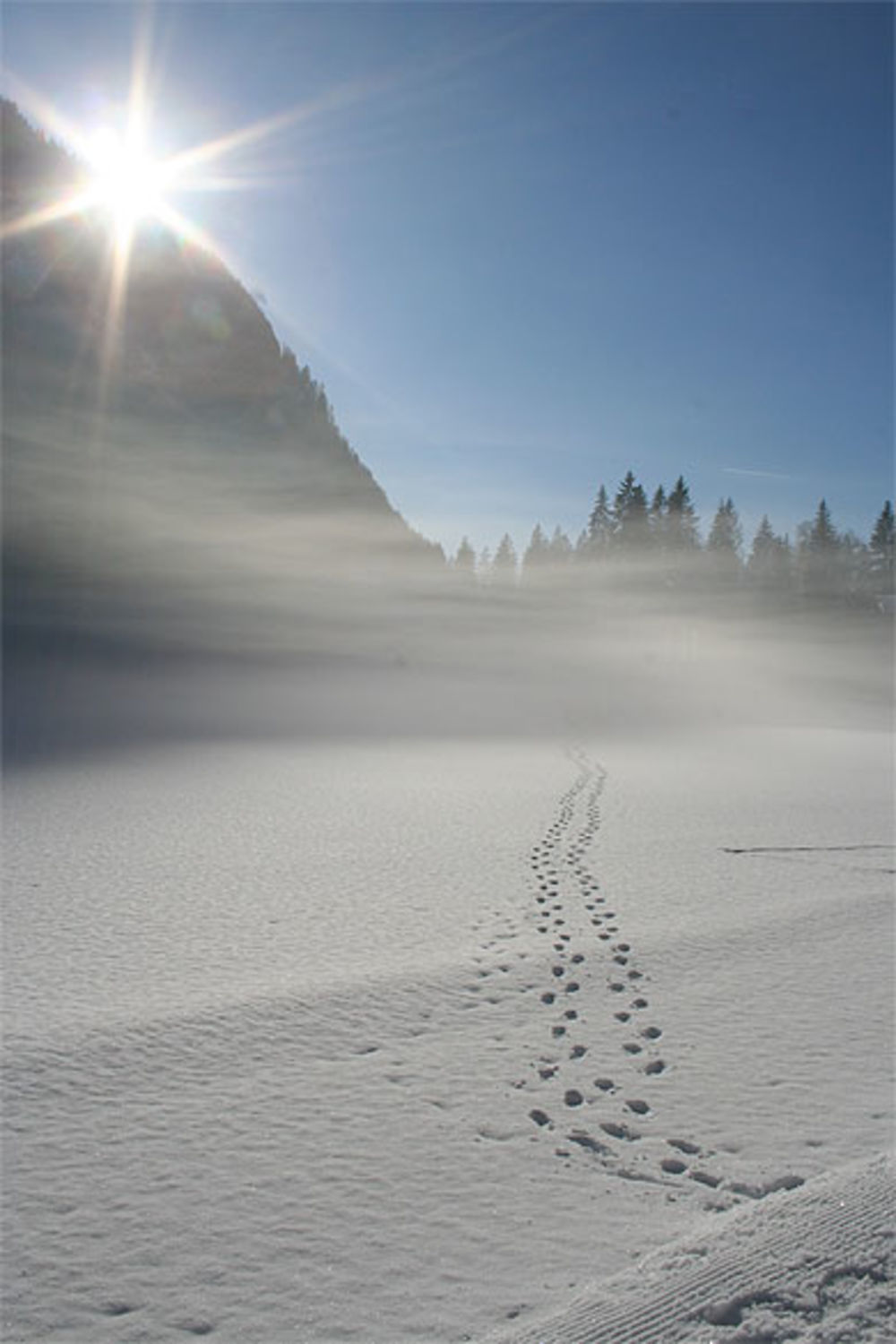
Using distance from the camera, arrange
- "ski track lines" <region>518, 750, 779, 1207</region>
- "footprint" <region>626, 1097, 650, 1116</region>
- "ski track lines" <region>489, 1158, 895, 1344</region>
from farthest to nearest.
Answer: "footprint" <region>626, 1097, 650, 1116</region>
"ski track lines" <region>518, 750, 779, 1207</region>
"ski track lines" <region>489, 1158, 895, 1344</region>

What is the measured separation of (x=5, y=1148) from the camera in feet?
11.1

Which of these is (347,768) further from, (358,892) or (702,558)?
(702,558)

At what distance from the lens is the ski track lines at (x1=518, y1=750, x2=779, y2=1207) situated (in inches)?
131

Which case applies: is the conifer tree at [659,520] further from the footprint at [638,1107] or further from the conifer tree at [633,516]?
the footprint at [638,1107]

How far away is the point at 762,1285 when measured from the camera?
2652 mm

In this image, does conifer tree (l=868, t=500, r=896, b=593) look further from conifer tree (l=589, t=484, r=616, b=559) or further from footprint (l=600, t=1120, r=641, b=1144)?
footprint (l=600, t=1120, r=641, b=1144)

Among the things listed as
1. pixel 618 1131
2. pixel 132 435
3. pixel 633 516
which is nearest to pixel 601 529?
pixel 633 516

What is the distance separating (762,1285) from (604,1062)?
1603 millimetres

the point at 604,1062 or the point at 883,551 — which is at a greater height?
the point at 883,551

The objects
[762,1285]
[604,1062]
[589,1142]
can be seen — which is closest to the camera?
[762,1285]

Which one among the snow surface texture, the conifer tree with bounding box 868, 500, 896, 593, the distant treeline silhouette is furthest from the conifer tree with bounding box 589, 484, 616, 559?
the snow surface texture

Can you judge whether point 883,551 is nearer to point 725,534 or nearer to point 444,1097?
point 725,534

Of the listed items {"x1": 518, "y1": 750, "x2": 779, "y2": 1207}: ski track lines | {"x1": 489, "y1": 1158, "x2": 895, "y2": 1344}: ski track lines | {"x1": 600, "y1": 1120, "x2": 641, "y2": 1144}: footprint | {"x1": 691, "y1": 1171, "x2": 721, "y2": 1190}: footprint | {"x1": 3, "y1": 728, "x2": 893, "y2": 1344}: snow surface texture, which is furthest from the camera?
{"x1": 600, "y1": 1120, "x2": 641, "y2": 1144}: footprint

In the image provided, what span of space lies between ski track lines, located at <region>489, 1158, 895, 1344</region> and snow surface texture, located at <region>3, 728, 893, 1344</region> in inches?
0.5
